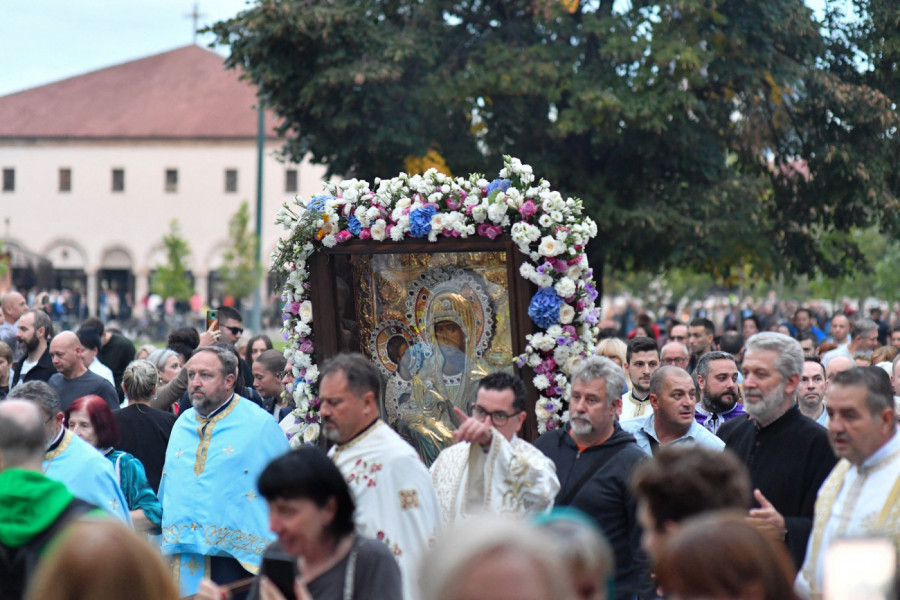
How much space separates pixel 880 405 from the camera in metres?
4.75

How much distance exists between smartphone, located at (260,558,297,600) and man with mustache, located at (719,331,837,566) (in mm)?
2394

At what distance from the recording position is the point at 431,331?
859 centimetres

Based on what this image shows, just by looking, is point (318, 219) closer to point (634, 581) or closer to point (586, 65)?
point (634, 581)

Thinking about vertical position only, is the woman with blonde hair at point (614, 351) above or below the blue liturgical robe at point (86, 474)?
above

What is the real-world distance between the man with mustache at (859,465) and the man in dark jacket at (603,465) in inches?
42.6

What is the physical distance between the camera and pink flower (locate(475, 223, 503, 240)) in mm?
7969

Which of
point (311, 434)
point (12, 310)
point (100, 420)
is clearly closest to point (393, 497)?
point (100, 420)

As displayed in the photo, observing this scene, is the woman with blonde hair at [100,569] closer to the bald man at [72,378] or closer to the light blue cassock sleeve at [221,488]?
the light blue cassock sleeve at [221,488]

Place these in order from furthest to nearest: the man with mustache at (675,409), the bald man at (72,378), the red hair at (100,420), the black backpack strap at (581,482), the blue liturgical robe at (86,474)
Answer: the bald man at (72,378), the red hair at (100,420), the man with mustache at (675,409), the blue liturgical robe at (86,474), the black backpack strap at (581,482)

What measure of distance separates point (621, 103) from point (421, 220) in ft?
31.9

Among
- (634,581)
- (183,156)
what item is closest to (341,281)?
(634,581)

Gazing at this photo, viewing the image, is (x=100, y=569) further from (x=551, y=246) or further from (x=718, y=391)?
(x=718, y=391)

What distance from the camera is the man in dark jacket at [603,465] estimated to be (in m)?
5.80

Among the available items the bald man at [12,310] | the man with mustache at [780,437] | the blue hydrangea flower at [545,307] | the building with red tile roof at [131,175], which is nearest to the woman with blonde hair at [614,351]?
the blue hydrangea flower at [545,307]
